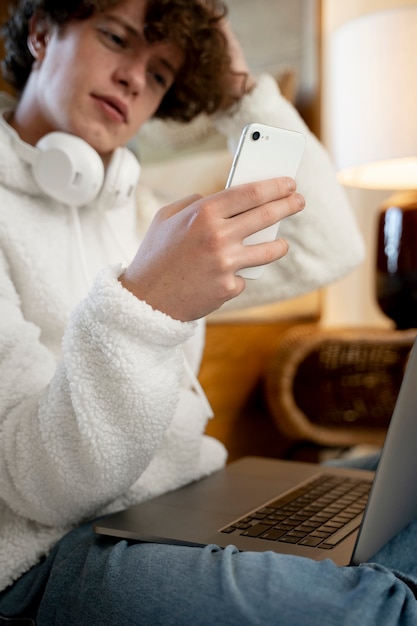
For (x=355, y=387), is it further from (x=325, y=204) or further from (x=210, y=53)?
(x=210, y=53)

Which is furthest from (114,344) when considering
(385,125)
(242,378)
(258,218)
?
(385,125)

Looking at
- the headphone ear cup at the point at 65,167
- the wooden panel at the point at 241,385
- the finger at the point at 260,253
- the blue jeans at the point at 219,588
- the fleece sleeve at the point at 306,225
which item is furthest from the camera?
the wooden panel at the point at 241,385

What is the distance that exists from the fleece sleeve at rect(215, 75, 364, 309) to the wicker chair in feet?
1.38

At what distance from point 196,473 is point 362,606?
411 millimetres

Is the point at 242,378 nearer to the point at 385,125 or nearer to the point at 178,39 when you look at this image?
the point at 385,125

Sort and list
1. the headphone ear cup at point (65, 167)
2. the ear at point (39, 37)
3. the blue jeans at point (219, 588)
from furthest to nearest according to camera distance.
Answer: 1. the ear at point (39, 37)
2. the headphone ear cup at point (65, 167)
3. the blue jeans at point (219, 588)

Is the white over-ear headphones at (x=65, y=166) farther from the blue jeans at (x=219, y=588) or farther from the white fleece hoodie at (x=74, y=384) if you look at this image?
the blue jeans at (x=219, y=588)

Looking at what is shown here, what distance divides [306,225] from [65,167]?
440mm

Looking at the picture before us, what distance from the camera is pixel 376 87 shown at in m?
1.60

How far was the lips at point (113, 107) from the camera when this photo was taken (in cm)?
93

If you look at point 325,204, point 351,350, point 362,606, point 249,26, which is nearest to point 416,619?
A: point 362,606

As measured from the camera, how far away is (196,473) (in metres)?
0.91

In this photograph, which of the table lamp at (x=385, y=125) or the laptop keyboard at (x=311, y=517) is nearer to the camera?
the laptop keyboard at (x=311, y=517)

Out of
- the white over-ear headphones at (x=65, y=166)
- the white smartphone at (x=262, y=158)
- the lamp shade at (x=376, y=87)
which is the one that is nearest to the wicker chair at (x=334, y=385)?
the lamp shade at (x=376, y=87)
